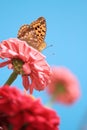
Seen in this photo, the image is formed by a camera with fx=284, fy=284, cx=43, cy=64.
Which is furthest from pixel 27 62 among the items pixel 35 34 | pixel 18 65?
pixel 35 34

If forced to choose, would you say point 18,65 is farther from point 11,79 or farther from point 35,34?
point 35,34

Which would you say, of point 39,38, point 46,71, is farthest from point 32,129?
point 39,38

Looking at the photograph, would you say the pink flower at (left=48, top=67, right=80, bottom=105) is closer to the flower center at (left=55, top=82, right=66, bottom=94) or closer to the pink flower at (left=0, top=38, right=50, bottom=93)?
the flower center at (left=55, top=82, right=66, bottom=94)

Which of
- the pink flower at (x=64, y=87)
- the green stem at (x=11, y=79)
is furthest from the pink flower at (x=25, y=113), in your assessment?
the green stem at (x=11, y=79)

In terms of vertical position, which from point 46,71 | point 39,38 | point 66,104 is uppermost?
point 39,38

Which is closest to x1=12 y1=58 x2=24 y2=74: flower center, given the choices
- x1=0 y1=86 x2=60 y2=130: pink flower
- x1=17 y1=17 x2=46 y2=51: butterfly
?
x1=17 y1=17 x2=46 y2=51: butterfly

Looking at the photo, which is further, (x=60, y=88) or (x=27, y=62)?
(x=27, y=62)

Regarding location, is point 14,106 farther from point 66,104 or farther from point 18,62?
point 18,62
